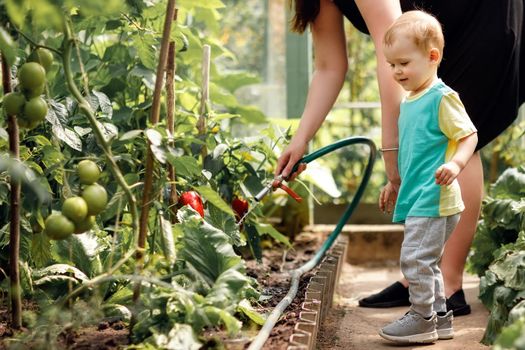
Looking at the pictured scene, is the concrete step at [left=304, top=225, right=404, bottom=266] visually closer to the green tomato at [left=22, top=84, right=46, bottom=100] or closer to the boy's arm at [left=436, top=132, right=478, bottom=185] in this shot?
the boy's arm at [left=436, top=132, right=478, bottom=185]

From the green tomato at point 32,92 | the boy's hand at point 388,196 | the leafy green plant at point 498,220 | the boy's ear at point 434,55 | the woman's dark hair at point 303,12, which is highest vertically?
the woman's dark hair at point 303,12

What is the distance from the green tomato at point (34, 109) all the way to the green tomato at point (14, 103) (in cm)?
1

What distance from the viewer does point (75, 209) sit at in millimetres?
1824

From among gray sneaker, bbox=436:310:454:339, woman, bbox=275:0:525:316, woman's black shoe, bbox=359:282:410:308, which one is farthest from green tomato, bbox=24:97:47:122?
woman's black shoe, bbox=359:282:410:308

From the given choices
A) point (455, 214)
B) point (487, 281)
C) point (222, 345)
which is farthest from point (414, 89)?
point (222, 345)

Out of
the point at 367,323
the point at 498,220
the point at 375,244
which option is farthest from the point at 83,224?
the point at 375,244

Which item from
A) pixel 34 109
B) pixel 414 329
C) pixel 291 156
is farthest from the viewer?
pixel 291 156

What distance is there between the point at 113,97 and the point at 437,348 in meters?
1.58

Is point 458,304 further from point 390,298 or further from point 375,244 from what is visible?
point 375,244

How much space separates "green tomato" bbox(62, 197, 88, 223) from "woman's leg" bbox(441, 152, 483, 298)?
5.10 feet

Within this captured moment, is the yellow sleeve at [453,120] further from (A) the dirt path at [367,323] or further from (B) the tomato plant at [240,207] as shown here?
(B) the tomato plant at [240,207]

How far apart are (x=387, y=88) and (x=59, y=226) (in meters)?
1.27

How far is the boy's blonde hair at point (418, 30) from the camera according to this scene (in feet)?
8.02

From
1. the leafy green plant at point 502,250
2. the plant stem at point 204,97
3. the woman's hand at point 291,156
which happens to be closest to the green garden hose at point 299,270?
the woman's hand at point 291,156
